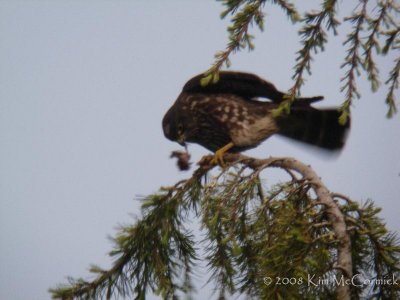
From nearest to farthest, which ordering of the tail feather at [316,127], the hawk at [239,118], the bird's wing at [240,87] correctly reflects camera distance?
the tail feather at [316,127] < the hawk at [239,118] < the bird's wing at [240,87]

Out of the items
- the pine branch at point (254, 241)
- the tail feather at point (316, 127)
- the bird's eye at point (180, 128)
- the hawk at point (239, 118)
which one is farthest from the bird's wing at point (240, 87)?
the pine branch at point (254, 241)

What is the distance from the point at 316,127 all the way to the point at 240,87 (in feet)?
2.32

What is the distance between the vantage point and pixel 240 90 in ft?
13.5

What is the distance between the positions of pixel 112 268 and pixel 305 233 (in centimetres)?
107

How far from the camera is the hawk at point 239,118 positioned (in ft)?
12.1

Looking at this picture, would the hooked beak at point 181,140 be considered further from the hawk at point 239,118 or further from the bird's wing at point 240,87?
the bird's wing at point 240,87

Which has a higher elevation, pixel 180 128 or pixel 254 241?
pixel 180 128

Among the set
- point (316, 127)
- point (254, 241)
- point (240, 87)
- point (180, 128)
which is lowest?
point (254, 241)

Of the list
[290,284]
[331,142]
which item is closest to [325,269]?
[290,284]

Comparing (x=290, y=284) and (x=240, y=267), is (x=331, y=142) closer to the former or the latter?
(x=240, y=267)

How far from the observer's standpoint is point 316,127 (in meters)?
3.73

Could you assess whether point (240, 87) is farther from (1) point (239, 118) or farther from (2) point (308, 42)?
(2) point (308, 42)

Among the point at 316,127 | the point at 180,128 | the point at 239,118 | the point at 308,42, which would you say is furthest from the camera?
the point at 180,128

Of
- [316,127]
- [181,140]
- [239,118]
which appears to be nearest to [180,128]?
[181,140]
